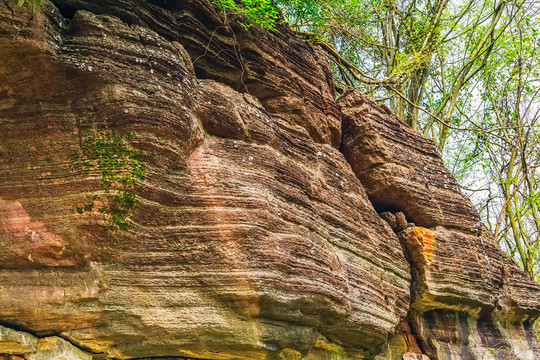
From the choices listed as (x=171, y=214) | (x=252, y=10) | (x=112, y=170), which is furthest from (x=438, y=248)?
(x=112, y=170)

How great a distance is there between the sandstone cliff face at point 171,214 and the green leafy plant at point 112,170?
0.35 feet

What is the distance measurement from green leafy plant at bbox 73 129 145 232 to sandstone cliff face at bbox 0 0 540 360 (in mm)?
105

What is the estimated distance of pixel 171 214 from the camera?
6.62 metres

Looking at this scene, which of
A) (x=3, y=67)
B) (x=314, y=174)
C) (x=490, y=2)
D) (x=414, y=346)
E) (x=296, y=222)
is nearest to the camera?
(x=3, y=67)

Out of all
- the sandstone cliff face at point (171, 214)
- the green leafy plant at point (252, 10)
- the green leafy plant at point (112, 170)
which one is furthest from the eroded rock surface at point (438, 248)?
the green leafy plant at point (112, 170)

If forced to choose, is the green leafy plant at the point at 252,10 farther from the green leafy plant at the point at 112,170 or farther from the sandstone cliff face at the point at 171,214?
the green leafy plant at the point at 112,170

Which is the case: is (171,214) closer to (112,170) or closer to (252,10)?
(112,170)

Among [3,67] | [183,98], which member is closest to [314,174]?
[183,98]

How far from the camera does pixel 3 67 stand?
6238 millimetres

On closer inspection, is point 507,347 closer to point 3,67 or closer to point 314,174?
point 314,174

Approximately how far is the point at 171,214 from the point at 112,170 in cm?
91

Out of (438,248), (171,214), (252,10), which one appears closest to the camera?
(171,214)

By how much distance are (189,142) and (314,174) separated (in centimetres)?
261

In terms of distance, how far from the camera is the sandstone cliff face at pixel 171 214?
20.4 feet
